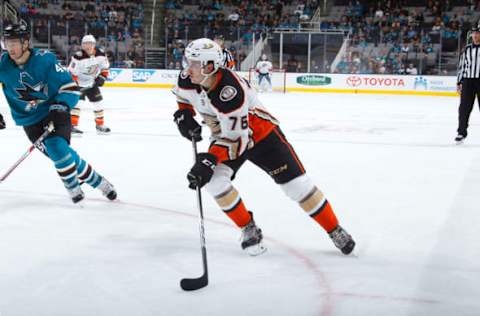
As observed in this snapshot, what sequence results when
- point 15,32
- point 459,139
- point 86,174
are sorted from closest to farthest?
1. point 15,32
2. point 86,174
3. point 459,139

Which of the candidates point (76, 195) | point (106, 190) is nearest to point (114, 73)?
point (106, 190)

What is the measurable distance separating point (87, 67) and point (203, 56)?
200 inches

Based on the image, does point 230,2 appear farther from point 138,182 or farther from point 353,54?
point 138,182

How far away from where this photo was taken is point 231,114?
242cm

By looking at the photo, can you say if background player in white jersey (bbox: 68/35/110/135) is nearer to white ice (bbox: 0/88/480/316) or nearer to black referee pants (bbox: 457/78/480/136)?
white ice (bbox: 0/88/480/316)

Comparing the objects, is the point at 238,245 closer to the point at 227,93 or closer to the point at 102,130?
the point at 227,93

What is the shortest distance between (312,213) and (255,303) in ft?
2.27

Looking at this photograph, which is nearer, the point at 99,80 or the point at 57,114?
the point at 57,114

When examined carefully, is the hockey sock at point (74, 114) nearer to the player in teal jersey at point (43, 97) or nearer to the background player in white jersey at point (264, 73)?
the player in teal jersey at point (43, 97)

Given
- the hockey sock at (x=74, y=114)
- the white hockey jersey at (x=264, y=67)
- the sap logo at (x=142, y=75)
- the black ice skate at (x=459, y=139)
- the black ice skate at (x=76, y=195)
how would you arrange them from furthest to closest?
1. the sap logo at (x=142, y=75)
2. the white hockey jersey at (x=264, y=67)
3. the hockey sock at (x=74, y=114)
4. the black ice skate at (x=459, y=139)
5. the black ice skate at (x=76, y=195)

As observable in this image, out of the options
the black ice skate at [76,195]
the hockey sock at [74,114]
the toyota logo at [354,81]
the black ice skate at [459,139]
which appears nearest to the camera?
the black ice skate at [76,195]

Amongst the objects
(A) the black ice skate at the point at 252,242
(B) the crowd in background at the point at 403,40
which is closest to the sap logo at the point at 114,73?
(B) the crowd in background at the point at 403,40

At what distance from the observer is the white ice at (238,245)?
218 cm

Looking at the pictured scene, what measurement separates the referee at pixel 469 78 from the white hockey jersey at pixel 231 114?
432cm
